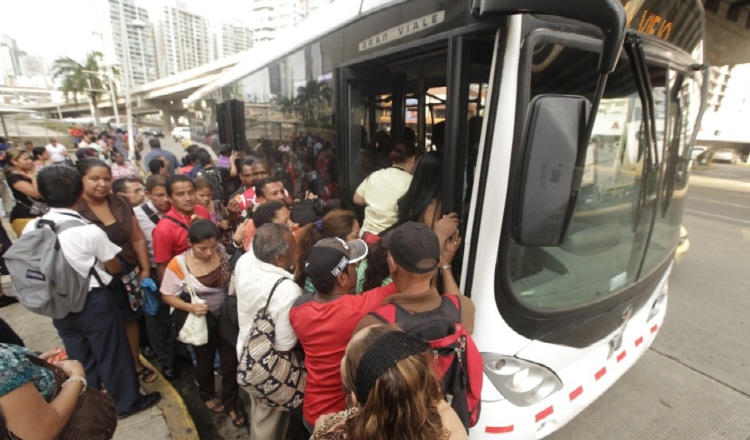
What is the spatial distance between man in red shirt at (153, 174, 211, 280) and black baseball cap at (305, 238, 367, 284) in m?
1.67

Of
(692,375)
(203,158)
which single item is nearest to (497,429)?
(692,375)

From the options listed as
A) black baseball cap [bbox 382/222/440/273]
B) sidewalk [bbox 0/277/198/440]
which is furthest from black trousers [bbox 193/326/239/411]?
black baseball cap [bbox 382/222/440/273]

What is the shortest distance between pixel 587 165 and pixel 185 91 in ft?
133

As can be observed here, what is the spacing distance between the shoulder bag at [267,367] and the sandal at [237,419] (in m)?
1.01

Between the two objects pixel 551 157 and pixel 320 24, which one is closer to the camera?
pixel 551 157

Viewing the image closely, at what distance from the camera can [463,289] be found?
1.91 meters

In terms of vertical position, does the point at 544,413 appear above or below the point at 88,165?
below

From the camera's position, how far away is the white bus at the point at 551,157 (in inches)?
59.6

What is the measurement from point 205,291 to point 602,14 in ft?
8.74

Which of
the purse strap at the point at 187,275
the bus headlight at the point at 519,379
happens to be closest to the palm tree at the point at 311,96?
the purse strap at the point at 187,275

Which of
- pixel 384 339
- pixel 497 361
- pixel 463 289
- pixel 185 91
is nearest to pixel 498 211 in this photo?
pixel 463 289

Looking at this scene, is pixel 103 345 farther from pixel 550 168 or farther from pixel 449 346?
pixel 550 168

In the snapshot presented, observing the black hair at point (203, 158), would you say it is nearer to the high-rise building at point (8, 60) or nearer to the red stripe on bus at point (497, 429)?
the red stripe on bus at point (497, 429)

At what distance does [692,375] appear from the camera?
338 cm
